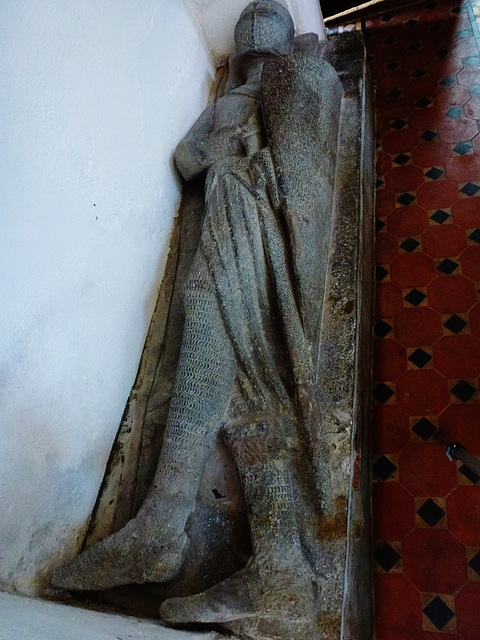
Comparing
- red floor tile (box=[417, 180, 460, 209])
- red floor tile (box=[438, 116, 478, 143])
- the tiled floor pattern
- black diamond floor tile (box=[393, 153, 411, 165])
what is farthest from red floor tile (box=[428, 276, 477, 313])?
red floor tile (box=[438, 116, 478, 143])

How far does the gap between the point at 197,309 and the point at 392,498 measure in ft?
3.53

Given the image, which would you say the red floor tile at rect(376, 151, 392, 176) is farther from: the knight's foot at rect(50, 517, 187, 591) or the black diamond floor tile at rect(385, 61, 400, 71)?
the knight's foot at rect(50, 517, 187, 591)

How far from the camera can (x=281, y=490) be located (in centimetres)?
158

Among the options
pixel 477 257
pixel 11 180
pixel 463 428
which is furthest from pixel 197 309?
pixel 477 257

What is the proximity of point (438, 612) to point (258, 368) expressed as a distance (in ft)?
3.41

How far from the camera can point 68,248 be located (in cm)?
179

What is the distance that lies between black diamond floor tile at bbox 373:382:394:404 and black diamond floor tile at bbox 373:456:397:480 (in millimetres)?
270

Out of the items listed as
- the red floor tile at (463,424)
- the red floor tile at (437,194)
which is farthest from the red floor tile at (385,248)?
the red floor tile at (463,424)

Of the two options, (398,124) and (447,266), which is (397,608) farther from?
(398,124)

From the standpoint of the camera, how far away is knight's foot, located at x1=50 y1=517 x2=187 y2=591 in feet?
4.87

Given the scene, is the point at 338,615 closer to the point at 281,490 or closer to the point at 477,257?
the point at 281,490

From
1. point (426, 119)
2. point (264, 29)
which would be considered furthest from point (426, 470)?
point (264, 29)

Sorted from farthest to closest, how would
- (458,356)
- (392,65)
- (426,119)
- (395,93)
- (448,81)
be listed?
1. (392,65)
2. (395,93)
3. (448,81)
4. (426,119)
5. (458,356)

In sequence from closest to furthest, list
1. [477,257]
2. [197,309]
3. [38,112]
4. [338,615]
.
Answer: [338,615] → [38,112] → [197,309] → [477,257]
